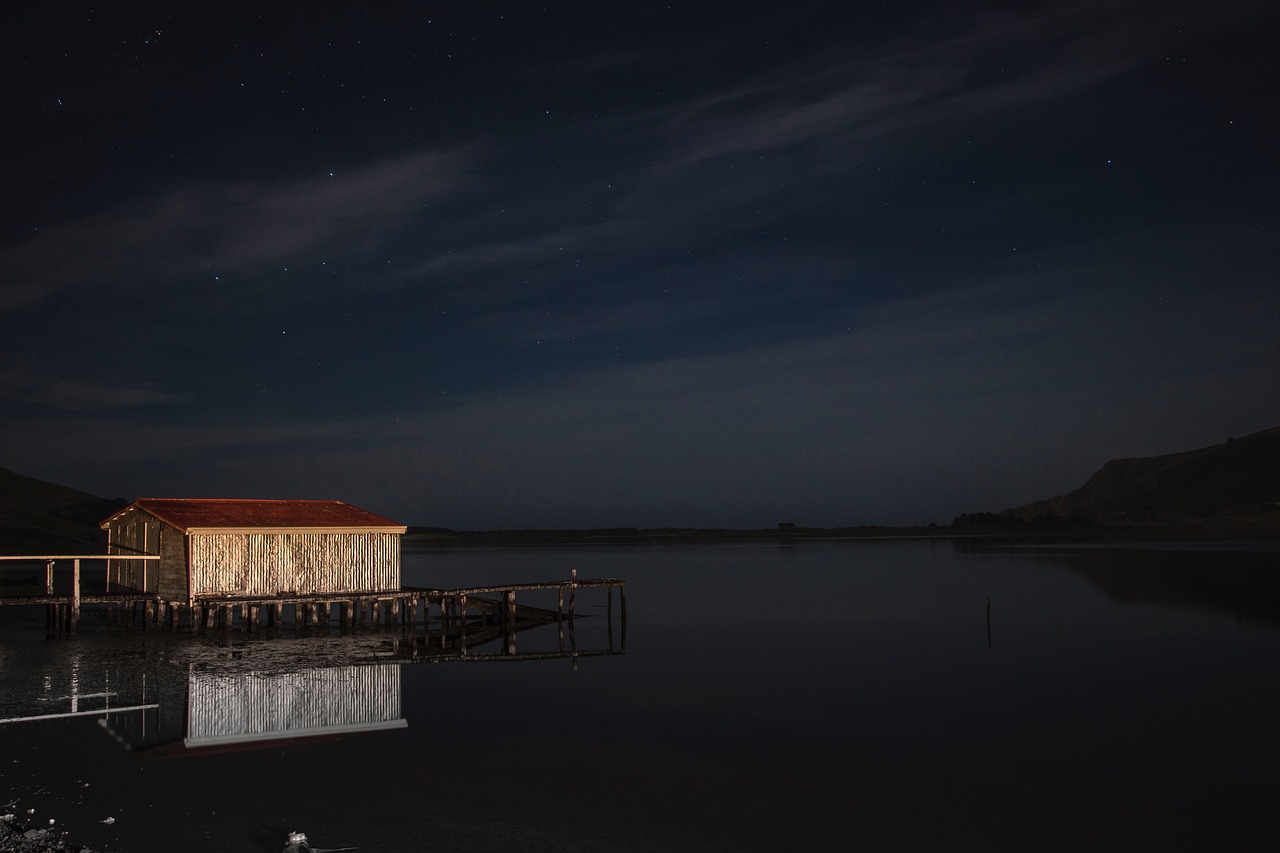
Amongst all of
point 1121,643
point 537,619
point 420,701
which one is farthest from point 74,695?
point 1121,643

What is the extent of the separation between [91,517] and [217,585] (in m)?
144

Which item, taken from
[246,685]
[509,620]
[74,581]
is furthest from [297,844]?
[509,620]

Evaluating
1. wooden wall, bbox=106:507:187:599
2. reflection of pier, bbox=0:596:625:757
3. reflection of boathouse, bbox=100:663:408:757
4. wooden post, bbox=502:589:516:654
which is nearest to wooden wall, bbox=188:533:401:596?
wooden wall, bbox=106:507:187:599

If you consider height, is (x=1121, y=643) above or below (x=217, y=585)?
below

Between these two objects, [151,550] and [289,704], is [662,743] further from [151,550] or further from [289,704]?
[151,550]

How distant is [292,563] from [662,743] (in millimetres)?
22487

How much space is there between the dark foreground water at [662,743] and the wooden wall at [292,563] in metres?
3.30

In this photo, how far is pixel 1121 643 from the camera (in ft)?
139

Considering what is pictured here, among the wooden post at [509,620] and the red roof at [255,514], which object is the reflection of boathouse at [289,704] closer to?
the red roof at [255,514]

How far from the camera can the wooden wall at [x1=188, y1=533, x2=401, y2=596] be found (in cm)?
3888

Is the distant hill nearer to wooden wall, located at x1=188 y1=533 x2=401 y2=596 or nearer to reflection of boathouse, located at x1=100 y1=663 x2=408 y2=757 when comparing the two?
wooden wall, located at x1=188 y1=533 x2=401 y2=596

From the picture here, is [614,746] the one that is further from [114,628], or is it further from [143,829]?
[114,628]

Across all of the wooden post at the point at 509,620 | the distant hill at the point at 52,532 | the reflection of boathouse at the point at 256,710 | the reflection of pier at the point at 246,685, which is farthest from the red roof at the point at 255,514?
the distant hill at the point at 52,532

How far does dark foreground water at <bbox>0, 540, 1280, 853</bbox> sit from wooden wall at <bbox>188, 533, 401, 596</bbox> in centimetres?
330
